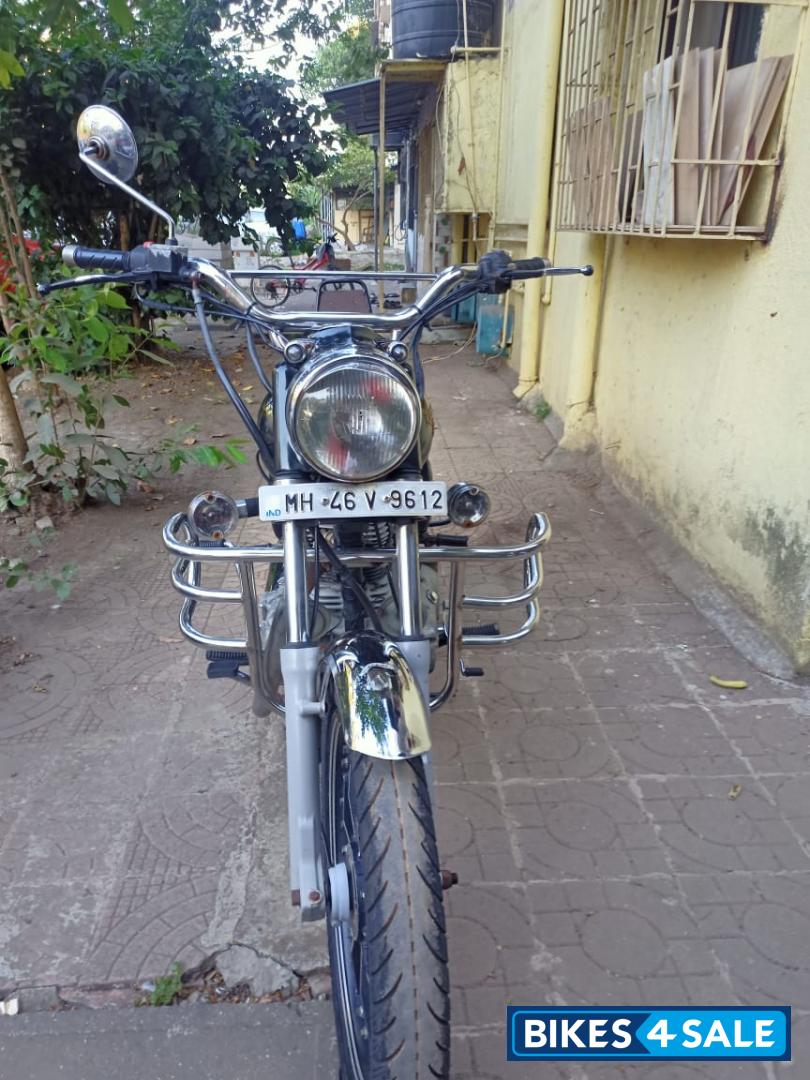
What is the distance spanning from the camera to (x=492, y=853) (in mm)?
2236

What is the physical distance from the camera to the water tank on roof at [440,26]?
8859 mm

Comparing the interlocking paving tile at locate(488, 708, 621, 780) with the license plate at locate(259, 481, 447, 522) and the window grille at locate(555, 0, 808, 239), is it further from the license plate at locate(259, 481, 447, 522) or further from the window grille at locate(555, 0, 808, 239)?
the window grille at locate(555, 0, 808, 239)

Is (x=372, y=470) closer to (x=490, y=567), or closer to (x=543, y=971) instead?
(x=543, y=971)

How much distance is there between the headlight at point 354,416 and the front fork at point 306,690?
15 cm

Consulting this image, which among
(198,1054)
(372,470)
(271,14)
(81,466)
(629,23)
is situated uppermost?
(271,14)

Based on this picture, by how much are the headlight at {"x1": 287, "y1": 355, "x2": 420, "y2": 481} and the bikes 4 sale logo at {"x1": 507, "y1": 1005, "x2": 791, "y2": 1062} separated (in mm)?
1226

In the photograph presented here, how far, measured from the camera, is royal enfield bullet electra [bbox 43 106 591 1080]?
134cm

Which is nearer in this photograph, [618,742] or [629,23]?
[618,742]

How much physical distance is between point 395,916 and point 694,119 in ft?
9.85

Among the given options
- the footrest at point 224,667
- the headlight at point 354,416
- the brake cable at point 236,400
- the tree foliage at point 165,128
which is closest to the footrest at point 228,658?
the footrest at point 224,667

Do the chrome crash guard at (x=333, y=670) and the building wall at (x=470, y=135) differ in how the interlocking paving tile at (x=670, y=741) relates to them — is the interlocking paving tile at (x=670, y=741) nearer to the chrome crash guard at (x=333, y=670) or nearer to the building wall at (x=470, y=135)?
the chrome crash guard at (x=333, y=670)

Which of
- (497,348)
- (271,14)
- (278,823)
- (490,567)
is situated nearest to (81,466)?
(490,567)

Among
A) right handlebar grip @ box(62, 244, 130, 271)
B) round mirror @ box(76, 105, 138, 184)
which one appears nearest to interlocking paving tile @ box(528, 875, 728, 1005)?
right handlebar grip @ box(62, 244, 130, 271)

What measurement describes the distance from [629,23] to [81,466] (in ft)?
11.7
